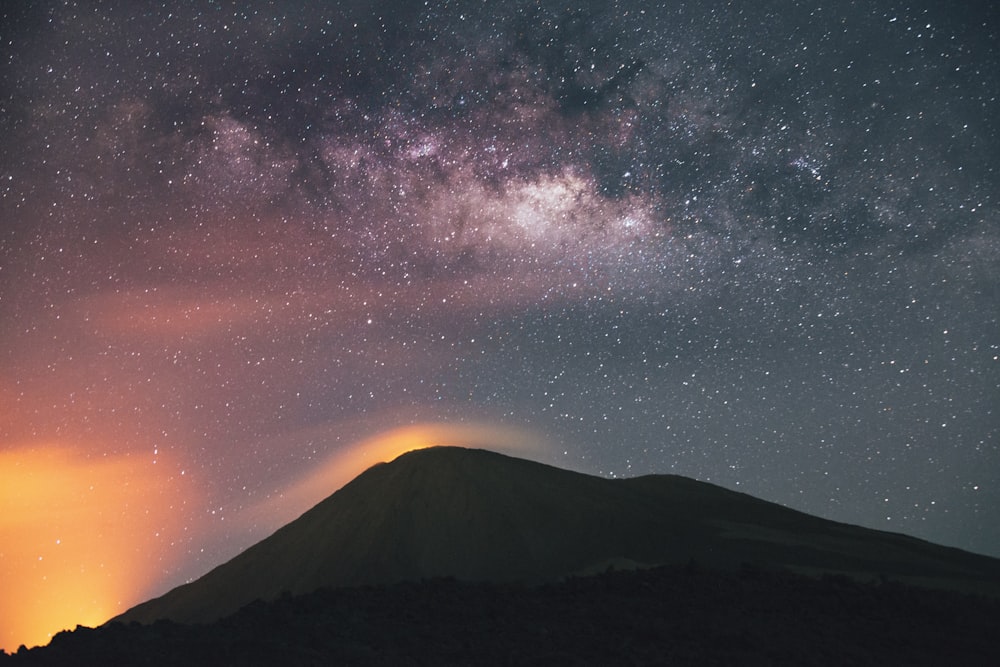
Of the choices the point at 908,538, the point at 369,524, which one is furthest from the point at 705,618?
the point at 908,538

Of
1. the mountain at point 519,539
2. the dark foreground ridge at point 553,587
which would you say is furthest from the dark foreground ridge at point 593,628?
the mountain at point 519,539

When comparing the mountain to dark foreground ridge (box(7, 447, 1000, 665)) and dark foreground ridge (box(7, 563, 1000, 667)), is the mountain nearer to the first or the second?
dark foreground ridge (box(7, 447, 1000, 665))

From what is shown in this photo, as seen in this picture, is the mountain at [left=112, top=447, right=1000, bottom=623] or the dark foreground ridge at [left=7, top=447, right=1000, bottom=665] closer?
the dark foreground ridge at [left=7, top=447, right=1000, bottom=665]

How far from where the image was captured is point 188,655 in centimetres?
1664

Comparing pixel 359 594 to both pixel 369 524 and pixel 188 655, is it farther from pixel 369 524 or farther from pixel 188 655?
pixel 369 524

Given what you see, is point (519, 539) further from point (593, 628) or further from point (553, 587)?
point (593, 628)

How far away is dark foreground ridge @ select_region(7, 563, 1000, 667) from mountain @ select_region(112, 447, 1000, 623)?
23.6 ft

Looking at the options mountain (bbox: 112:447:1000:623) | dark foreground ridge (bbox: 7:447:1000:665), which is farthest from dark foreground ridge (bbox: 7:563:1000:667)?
mountain (bbox: 112:447:1000:623)

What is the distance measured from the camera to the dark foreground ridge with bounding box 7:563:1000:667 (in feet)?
58.3

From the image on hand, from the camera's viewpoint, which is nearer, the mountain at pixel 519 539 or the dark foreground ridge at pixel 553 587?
the dark foreground ridge at pixel 553 587

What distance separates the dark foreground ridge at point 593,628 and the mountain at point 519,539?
719 cm

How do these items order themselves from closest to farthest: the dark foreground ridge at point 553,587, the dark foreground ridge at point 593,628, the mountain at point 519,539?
the dark foreground ridge at point 593,628 → the dark foreground ridge at point 553,587 → the mountain at point 519,539

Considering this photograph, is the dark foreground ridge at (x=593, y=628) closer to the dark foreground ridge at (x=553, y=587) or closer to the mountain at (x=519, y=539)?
the dark foreground ridge at (x=553, y=587)

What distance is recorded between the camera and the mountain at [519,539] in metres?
36.3
